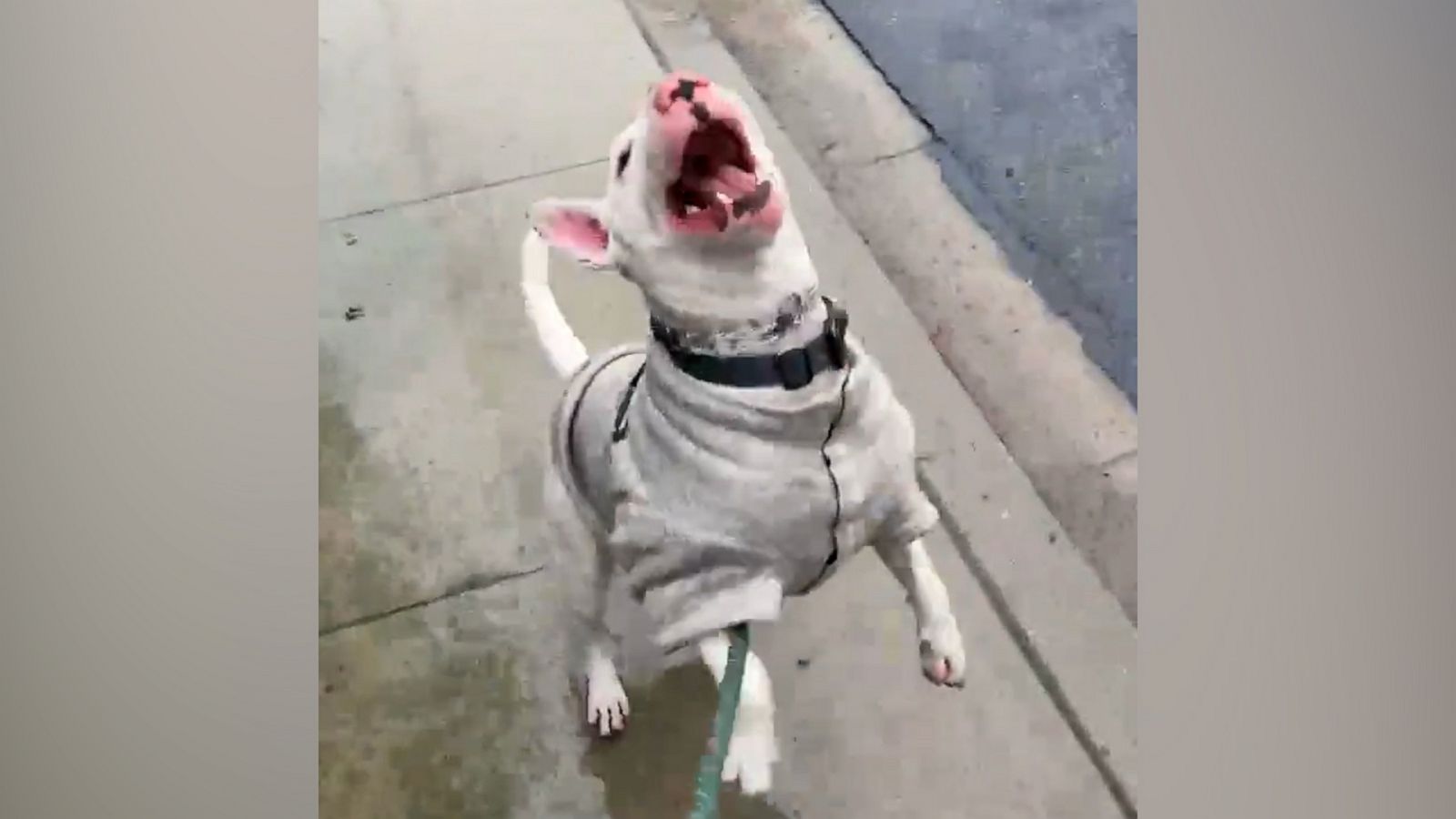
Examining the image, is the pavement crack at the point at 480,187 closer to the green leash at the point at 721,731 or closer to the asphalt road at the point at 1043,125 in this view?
the asphalt road at the point at 1043,125

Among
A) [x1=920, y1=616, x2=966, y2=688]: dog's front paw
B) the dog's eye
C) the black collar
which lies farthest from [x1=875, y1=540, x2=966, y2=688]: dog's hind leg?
the dog's eye

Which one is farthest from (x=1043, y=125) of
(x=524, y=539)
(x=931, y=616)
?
(x=524, y=539)

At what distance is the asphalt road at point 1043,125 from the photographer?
0.99 meters

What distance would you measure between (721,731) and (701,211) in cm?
34

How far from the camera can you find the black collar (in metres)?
0.70

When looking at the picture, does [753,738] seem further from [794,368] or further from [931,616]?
[794,368]

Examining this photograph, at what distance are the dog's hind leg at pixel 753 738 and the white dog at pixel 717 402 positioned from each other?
0.12ft

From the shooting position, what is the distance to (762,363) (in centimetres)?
70

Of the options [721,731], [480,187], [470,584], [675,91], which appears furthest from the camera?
[480,187]
